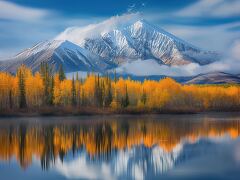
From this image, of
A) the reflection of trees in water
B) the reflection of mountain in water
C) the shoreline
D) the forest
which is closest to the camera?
the reflection of mountain in water

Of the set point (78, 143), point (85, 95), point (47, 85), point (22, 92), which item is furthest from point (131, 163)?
point (85, 95)

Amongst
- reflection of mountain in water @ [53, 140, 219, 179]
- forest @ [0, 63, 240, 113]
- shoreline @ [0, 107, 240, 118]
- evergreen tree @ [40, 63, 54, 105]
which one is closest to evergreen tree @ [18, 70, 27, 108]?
forest @ [0, 63, 240, 113]

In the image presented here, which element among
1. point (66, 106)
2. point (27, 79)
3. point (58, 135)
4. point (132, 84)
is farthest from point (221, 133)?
point (132, 84)

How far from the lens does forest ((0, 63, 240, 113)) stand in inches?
4550

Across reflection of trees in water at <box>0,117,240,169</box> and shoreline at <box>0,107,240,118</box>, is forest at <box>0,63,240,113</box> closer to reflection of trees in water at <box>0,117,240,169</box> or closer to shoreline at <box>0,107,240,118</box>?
shoreline at <box>0,107,240,118</box>

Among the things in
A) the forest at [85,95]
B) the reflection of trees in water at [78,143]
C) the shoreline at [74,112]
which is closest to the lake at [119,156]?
the reflection of trees in water at [78,143]

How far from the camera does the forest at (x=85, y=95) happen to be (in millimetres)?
115569

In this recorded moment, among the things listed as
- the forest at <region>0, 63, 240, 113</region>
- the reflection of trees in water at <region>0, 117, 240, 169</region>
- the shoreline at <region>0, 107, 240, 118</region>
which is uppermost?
the forest at <region>0, 63, 240, 113</region>

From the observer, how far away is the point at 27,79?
12088 centimetres

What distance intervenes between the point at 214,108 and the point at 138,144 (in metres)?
122

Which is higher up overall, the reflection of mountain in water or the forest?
the forest

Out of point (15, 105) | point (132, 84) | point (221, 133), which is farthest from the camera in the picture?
point (132, 84)

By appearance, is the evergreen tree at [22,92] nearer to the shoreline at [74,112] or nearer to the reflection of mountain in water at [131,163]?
the shoreline at [74,112]

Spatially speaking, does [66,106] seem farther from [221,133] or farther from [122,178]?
[122,178]
